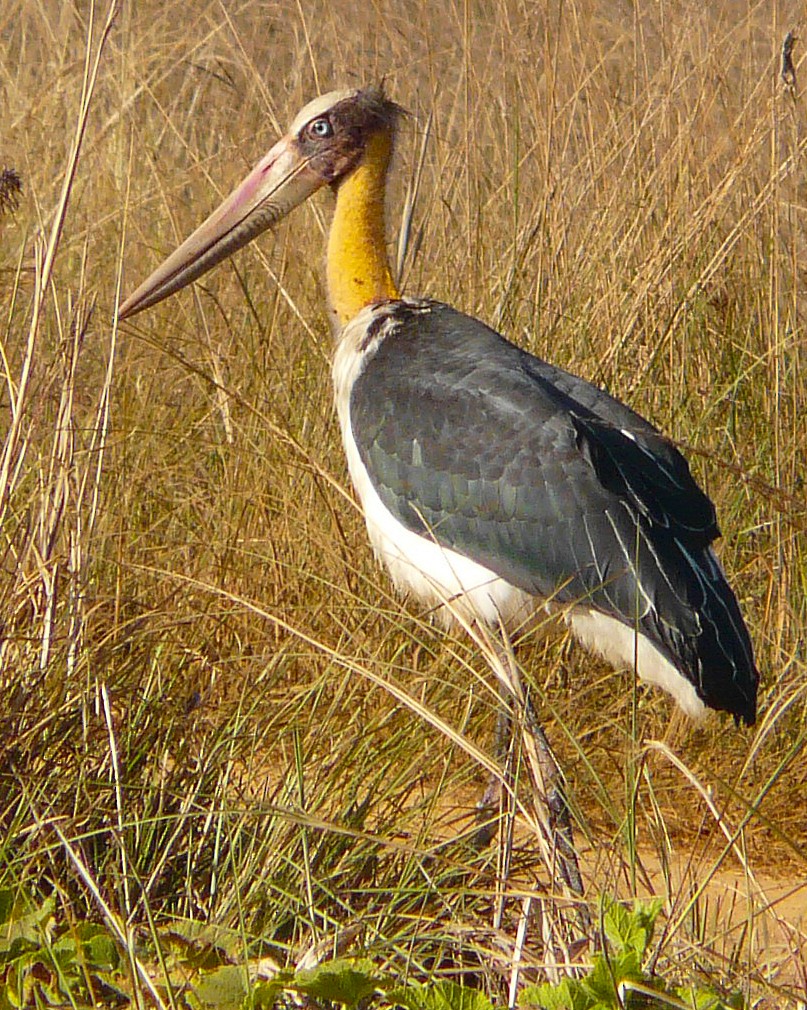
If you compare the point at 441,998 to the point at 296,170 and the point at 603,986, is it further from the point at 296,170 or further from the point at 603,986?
the point at 296,170

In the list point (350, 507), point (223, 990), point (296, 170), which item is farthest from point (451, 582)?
point (223, 990)

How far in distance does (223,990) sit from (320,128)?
2.71 meters

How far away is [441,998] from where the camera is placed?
206cm

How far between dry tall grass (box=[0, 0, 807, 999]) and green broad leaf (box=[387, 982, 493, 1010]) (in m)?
0.20

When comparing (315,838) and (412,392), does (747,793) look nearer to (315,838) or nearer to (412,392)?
(412,392)

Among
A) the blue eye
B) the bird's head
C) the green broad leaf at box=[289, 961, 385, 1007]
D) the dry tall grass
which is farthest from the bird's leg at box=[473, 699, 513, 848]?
the blue eye

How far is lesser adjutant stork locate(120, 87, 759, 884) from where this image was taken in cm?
335

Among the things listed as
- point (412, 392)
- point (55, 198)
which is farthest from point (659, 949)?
point (55, 198)

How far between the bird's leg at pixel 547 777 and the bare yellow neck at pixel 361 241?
5.05ft

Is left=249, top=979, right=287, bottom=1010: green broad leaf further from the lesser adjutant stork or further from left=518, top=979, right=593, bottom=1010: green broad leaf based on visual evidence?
the lesser adjutant stork

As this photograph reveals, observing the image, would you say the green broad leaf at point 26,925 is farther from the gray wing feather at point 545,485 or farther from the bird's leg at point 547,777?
the gray wing feather at point 545,485

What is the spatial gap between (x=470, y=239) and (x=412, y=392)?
89 centimetres

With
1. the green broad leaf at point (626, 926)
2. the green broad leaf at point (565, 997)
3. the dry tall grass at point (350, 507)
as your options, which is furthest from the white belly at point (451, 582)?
the green broad leaf at point (565, 997)

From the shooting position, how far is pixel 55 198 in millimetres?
5348
